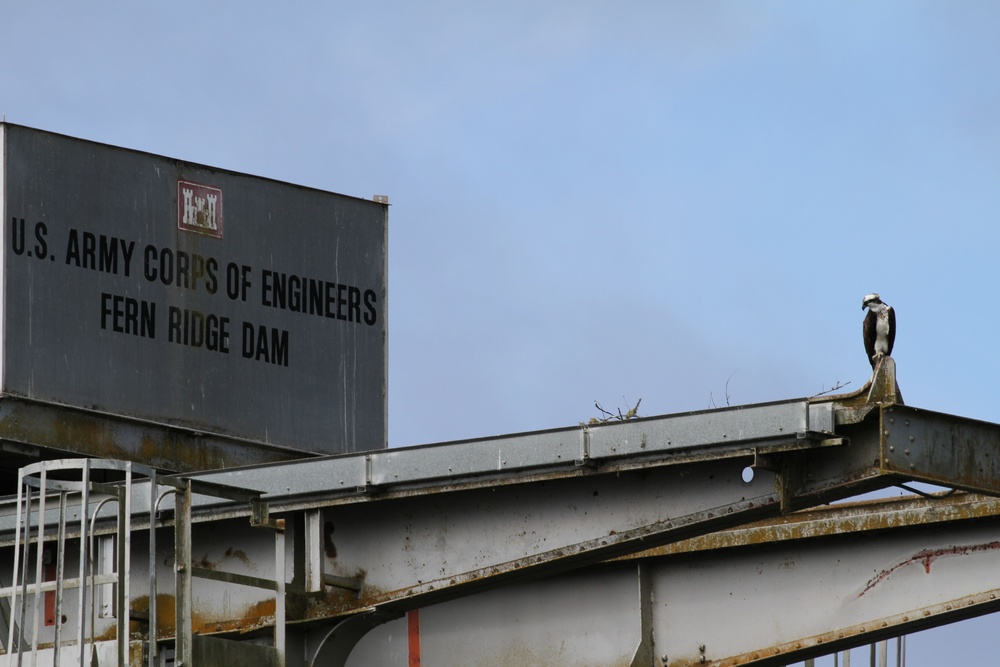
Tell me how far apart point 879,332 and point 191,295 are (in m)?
8.03

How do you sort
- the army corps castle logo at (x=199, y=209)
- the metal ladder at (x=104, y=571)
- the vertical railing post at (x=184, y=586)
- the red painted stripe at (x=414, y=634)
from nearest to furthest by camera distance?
the metal ladder at (x=104, y=571), the vertical railing post at (x=184, y=586), the red painted stripe at (x=414, y=634), the army corps castle logo at (x=199, y=209)

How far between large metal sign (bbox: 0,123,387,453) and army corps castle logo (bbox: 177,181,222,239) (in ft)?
0.06

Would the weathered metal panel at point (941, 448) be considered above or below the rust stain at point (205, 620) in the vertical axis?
above

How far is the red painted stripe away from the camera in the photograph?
1338cm

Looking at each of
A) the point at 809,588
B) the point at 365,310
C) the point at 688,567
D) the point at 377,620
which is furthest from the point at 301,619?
the point at 365,310

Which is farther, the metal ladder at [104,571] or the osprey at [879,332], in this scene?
the metal ladder at [104,571]

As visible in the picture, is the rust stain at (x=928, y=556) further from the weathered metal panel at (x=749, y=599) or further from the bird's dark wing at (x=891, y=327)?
the bird's dark wing at (x=891, y=327)

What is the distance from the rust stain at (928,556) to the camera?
42.2ft

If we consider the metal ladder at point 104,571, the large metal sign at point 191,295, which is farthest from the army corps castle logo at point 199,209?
the metal ladder at point 104,571

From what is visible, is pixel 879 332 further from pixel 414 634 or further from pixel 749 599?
pixel 414 634

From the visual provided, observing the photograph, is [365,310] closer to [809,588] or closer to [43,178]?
[43,178]

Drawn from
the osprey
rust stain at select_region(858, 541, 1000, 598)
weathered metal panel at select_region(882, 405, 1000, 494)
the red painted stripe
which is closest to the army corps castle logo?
the red painted stripe

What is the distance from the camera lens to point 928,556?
511 inches

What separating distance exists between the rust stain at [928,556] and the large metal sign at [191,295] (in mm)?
6718
